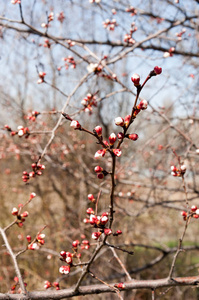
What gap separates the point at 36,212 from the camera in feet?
22.2

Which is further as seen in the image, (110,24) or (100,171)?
(110,24)

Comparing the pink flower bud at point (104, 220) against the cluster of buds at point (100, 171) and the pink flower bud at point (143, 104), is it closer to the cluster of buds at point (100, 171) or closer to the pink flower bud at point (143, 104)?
the cluster of buds at point (100, 171)

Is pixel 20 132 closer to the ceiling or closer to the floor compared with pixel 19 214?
closer to the ceiling

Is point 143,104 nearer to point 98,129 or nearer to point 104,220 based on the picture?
point 98,129

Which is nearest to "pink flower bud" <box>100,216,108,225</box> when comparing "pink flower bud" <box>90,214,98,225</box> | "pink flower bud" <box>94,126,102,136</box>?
"pink flower bud" <box>90,214,98,225</box>

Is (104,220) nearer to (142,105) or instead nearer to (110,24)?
(142,105)

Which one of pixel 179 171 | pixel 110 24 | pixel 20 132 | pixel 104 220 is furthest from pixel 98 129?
pixel 110 24

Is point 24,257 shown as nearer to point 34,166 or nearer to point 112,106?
point 112,106

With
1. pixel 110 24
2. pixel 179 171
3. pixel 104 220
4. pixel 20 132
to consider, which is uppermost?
pixel 110 24

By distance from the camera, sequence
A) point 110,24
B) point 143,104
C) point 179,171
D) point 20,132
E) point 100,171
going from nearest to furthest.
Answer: point 143,104, point 100,171, point 179,171, point 20,132, point 110,24

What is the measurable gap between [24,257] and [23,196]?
192 cm

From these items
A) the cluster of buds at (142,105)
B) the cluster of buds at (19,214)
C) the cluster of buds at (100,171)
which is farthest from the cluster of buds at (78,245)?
the cluster of buds at (142,105)

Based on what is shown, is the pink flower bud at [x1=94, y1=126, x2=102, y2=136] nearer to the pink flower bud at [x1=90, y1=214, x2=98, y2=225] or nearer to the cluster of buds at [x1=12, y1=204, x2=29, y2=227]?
the pink flower bud at [x1=90, y1=214, x2=98, y2=225]

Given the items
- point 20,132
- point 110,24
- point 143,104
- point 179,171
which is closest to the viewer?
point 143,104
